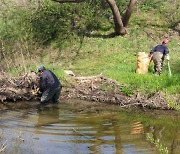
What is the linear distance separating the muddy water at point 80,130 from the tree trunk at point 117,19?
689cm

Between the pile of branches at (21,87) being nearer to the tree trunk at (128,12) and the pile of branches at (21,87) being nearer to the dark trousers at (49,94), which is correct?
the dark trousers at (49,94)

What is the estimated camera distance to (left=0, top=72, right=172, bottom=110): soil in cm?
1370

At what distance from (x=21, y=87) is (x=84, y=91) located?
2274 mm

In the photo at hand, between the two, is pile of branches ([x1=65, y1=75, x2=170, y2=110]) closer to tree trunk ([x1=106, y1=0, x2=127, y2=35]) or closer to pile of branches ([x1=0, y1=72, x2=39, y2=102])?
pile of branches ([x1=0, y1=72, x2=39, y2=102])

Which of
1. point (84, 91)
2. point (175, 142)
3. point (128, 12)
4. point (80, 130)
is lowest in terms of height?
point (175, 142)

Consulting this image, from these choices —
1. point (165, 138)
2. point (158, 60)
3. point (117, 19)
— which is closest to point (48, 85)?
point (158, 60)

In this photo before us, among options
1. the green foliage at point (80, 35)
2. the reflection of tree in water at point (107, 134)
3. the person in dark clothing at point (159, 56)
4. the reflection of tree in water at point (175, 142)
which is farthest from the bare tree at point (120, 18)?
the reflection of tree in water at point (175, 142)

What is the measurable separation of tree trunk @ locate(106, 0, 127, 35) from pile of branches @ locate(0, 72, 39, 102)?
21.0 ft

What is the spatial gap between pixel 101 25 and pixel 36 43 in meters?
3.63

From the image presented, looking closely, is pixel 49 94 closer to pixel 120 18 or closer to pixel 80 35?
pixel 120 18

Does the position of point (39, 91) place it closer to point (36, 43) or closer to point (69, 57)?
point (69, 57)

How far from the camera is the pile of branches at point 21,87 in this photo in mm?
14227

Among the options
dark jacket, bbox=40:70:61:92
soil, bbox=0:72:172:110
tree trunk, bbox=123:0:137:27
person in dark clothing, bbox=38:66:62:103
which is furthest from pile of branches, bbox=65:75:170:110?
tree trunk, bbox=123:0:137:27

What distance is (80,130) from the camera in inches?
425
